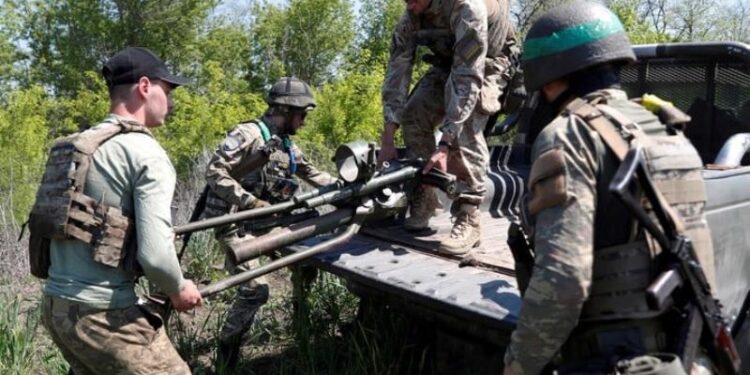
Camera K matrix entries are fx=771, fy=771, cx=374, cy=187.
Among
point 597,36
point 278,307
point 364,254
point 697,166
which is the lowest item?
point 278,307

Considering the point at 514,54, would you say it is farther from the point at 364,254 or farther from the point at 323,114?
the point at 323,114

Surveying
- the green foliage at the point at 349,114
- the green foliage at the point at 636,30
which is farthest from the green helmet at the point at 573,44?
the green foliage at the point at 636,30

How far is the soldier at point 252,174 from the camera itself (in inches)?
174

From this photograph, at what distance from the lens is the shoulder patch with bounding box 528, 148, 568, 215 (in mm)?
1963

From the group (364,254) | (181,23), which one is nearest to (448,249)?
(364,254)

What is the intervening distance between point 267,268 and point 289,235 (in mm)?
280

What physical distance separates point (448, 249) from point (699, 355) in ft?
5.77

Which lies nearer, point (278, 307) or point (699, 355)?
point (699, 355)

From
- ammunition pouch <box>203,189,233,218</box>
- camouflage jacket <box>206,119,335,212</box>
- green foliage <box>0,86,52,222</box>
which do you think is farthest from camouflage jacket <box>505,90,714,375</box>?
green foliage <box>0,86,52,222</box>

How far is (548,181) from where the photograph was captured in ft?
6.55

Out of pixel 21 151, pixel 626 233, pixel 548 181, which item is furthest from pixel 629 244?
pixel 21 151

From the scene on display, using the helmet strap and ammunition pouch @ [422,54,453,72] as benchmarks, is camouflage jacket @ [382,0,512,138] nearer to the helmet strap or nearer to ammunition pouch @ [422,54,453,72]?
ammunition pouch @ [422,54,453,72]

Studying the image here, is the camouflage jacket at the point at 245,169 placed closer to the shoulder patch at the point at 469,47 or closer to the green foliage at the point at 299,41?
the shoulder patch at the point at 469,47

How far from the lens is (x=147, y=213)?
8.64 ft
